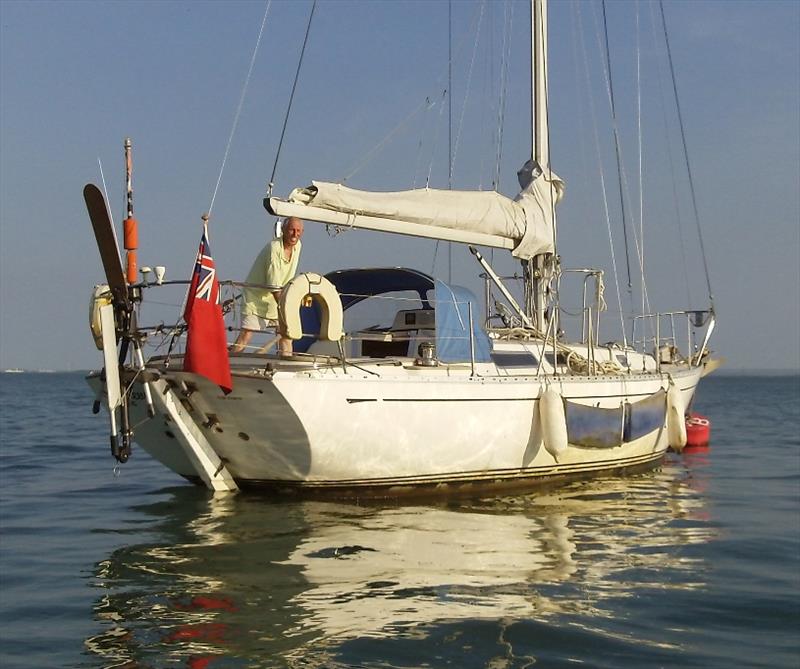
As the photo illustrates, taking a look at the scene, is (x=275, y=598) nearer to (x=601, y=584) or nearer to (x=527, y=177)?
(x=601, y=584)

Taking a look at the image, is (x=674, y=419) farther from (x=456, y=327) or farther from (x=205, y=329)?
(x=205, y=329)

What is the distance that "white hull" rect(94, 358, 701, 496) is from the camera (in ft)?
39.6

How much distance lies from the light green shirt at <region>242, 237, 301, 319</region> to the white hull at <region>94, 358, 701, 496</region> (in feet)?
3.57

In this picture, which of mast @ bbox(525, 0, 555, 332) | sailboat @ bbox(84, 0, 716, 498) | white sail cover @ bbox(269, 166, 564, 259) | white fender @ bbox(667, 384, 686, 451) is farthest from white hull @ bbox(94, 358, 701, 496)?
mast @ bbox(525, 0, 555, 332)

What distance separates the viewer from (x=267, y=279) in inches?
523

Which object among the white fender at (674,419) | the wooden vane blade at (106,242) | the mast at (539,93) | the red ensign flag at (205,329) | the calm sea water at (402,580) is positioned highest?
the mast at (539,93)

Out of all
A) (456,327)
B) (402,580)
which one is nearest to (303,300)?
(456,327)

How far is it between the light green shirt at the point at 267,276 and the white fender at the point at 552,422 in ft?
13.5

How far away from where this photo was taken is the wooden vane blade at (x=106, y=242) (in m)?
11.5

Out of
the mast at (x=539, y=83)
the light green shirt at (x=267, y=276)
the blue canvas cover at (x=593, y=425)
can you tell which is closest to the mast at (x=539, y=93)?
the mast at (x=539, y=83)

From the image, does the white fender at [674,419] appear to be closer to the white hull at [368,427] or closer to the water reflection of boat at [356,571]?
the white hull at [368,427]

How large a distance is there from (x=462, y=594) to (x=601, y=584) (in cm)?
143

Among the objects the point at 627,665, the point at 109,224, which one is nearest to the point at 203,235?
the point at 109,224

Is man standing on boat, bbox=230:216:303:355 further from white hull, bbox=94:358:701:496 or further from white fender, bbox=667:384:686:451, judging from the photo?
white fender, bbox=667:384:686:451
